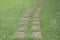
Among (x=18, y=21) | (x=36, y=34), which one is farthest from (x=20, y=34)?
(x=18, y=21)

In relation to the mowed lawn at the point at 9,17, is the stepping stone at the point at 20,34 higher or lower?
lower

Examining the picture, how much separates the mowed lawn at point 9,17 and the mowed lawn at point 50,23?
877 millimetres

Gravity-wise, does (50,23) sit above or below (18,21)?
below

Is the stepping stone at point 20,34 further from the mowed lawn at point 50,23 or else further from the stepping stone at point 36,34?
the mowed lawn at point 50,23

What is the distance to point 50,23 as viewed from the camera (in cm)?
491

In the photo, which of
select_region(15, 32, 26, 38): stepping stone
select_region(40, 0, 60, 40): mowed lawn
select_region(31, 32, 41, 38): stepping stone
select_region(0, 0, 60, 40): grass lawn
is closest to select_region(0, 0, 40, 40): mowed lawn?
select_region(0, 0, 60, 40): grass lawn

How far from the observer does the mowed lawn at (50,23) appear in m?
4.09

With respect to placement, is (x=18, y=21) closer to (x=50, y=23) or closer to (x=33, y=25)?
(x=33, y=25)

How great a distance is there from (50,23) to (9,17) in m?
1.66

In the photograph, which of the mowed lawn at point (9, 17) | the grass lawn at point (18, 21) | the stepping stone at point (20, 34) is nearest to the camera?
the stepping stone at point (20, 34)

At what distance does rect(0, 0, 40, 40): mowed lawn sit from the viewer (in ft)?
14.1

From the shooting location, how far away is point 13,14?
5988 mm

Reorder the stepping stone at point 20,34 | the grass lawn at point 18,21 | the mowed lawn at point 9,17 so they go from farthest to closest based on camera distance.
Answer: the mowed lawn at point 9,17, the grass lawn at point 18,21, the stepping stone at point 20,34

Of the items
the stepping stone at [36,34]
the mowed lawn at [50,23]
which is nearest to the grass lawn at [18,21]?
the mowed lawn at [50,23]
